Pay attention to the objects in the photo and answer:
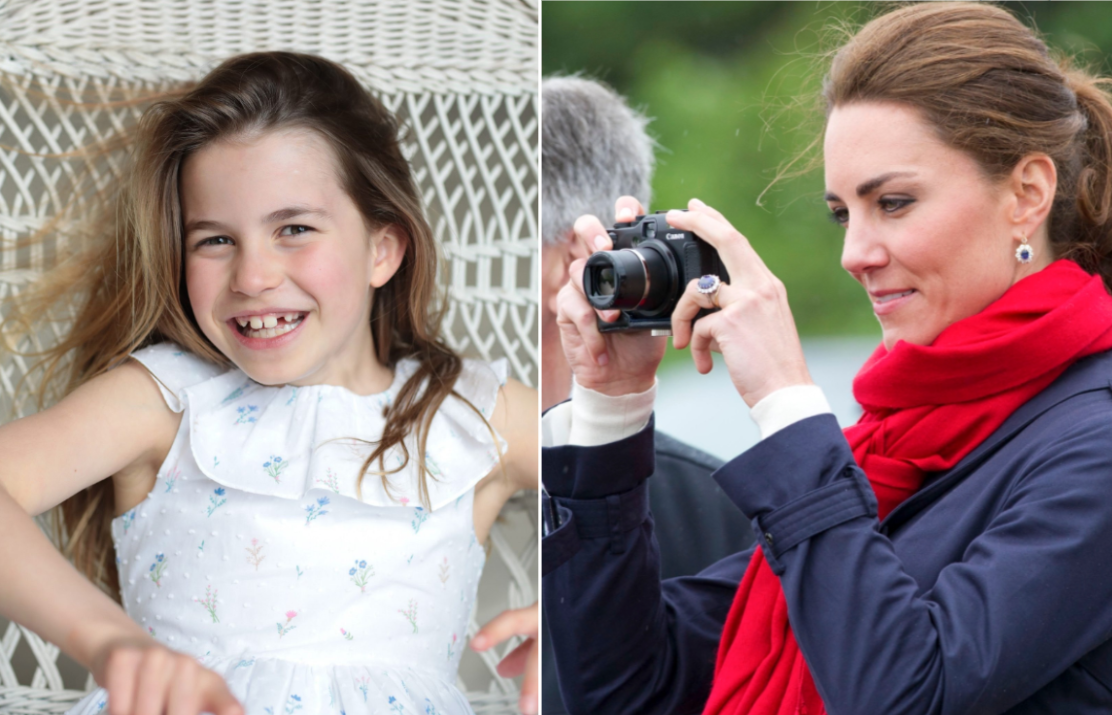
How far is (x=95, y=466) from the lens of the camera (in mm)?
683

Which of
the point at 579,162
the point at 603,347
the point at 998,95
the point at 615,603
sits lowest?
the point at 615,603

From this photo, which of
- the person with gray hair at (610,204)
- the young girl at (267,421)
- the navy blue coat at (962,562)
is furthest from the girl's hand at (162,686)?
the person with gray hair at (610,204)

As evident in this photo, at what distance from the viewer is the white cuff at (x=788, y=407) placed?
0.66 m

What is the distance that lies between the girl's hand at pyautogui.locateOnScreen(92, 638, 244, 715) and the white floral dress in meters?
0.27

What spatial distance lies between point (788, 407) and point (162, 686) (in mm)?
428

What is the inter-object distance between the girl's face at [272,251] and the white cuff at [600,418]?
0.68ft

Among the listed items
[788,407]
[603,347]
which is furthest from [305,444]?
[788,407]

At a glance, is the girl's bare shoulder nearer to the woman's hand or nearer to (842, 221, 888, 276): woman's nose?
the woman's hand

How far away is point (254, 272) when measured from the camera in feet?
2.08

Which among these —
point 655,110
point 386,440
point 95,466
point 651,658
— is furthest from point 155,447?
point 655,110

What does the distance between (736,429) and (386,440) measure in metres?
0.38

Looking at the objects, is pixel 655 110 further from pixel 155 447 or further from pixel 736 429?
pixel 155 447

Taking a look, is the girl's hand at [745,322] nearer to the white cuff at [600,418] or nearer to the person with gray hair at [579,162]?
the white cuff at [600,418]

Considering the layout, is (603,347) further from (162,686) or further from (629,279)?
(162,686)
